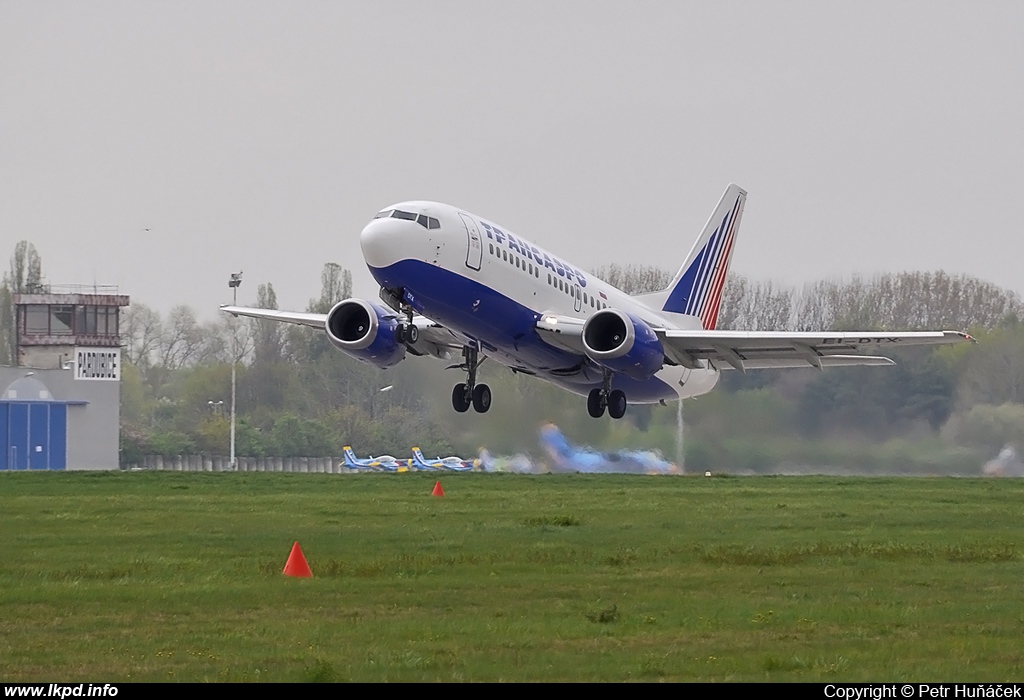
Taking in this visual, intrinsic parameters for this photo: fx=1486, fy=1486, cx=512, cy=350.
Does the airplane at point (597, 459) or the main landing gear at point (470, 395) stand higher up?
the main landing gear at point (470, 395)

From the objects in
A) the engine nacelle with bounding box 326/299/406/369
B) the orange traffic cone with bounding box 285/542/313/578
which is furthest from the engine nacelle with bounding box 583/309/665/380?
the orange traffic cone with bounding box 285/542/313/578

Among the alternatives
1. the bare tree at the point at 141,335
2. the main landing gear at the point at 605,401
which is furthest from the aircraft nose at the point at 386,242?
the bare tree at the point at 141,335

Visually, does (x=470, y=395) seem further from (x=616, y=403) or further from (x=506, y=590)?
(x=506, y=590)

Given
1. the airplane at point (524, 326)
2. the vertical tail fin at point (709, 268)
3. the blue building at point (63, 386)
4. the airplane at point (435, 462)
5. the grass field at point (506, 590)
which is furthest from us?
the blue building at point (63, 386)

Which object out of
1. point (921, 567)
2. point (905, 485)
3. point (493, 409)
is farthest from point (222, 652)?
point (493, 409)

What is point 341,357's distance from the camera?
6412 cm

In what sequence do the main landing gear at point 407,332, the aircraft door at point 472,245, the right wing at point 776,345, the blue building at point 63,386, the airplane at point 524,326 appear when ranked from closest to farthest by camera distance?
1. the airplane at point 524,326
2. the aircraft door at point 472,245
3. the main landing gear at point 407,332
4. the right wing at point 776,345
5. the blue building at point 63,386

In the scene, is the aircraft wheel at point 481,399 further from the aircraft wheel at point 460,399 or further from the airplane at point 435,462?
the airplane at point 435,462

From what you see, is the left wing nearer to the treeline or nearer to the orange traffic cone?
the treeline

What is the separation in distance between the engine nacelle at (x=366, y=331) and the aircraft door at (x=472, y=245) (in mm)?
4047

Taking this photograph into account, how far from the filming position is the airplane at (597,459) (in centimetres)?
4175

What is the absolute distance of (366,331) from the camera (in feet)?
106

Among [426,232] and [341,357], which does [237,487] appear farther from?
[341,357]

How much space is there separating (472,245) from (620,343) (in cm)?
420
